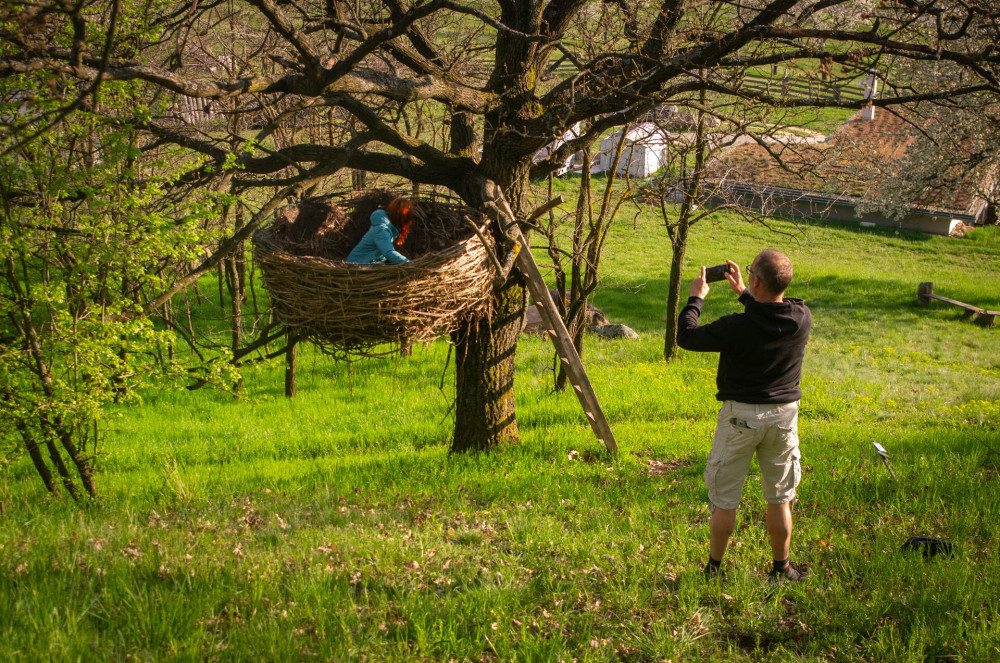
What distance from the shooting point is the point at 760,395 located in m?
3.79

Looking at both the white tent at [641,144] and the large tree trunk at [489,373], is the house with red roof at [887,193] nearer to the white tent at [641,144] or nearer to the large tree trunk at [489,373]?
the white tent at [641,144]

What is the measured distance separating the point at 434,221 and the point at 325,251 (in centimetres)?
96

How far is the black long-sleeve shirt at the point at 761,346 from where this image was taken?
3771mm

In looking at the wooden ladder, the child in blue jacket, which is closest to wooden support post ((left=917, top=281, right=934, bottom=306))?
the wooden ladder

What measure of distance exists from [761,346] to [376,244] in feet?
9.47

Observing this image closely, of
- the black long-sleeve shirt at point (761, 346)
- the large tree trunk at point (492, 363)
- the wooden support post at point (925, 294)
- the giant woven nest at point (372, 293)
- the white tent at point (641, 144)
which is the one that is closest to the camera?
the black long-sleeve shirt at point (761, 346)

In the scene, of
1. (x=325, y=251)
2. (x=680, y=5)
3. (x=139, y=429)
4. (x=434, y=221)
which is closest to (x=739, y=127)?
(x=680, y=5)

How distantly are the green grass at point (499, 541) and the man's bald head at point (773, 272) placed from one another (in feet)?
5.29

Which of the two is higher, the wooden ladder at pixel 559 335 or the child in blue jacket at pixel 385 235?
the child in blue jacket at pixel 385 235

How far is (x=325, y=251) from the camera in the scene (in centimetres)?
606

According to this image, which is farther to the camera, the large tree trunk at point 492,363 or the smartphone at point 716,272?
the large tree trunk at point 492,363

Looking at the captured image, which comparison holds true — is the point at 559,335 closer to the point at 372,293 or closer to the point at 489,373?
the point at 489,373

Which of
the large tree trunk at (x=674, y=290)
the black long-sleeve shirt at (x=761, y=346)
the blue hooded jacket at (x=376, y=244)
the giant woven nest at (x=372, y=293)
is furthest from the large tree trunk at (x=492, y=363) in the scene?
the large tree trunk at (x=674, y=290)

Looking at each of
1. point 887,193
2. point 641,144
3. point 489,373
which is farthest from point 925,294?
point 489,373
